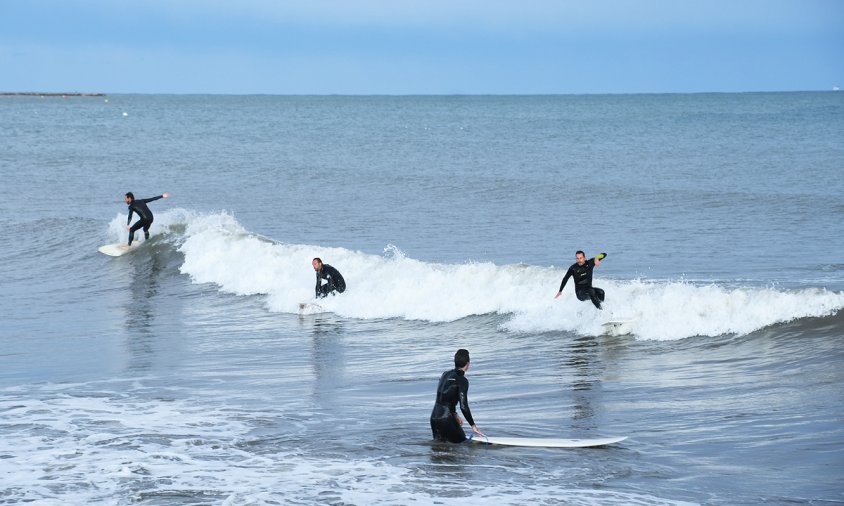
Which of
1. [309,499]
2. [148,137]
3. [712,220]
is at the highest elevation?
[148,137]

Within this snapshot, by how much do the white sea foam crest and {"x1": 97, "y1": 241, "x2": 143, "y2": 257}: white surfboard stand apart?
163 cm

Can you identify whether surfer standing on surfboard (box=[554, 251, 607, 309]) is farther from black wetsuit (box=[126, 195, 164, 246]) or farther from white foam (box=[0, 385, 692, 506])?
black wetsuit (box=[126, 195, 164, 246])

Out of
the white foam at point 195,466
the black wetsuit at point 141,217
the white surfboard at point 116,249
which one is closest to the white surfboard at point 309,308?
the white foam at point 195,466

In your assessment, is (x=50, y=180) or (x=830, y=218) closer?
(x=830, y=218)

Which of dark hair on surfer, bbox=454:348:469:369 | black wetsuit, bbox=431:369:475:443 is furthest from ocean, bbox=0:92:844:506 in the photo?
dark hair on surfer, bbox=454:348:469:369

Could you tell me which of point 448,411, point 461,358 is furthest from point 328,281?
point 461,358

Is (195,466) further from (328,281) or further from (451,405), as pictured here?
(328,281)

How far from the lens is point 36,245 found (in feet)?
101

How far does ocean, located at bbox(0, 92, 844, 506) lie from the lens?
10336 mm

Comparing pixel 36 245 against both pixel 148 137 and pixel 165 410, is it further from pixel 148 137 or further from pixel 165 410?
pixel 148 137

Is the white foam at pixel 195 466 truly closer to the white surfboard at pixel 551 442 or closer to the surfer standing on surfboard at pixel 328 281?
the white surfboard at pixel 551 442

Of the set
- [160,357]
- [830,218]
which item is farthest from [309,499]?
[830,218]

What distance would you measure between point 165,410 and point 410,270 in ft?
34.0

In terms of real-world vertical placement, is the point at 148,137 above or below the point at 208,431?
above
